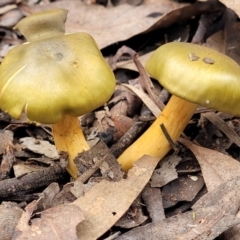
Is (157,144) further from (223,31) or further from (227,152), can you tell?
(223,31)

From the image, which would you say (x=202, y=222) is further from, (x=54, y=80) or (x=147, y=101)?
(x=147, y=101)

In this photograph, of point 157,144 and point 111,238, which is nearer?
point 111,238

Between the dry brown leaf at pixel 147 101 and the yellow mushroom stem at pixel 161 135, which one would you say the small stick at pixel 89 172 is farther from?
the dry brown leaf at pixel 147 101

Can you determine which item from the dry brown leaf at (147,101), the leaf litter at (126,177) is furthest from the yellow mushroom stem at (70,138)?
the dry brown leaf at (147,101)

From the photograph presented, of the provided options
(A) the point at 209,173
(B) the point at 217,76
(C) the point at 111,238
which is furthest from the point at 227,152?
(C) the point at 111,238

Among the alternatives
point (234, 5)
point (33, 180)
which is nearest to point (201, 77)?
point (33, 180)

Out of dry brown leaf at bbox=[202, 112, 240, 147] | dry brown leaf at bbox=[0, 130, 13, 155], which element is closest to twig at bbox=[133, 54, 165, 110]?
dry brown leaf at bbox=[202, 112, 240, 147]
